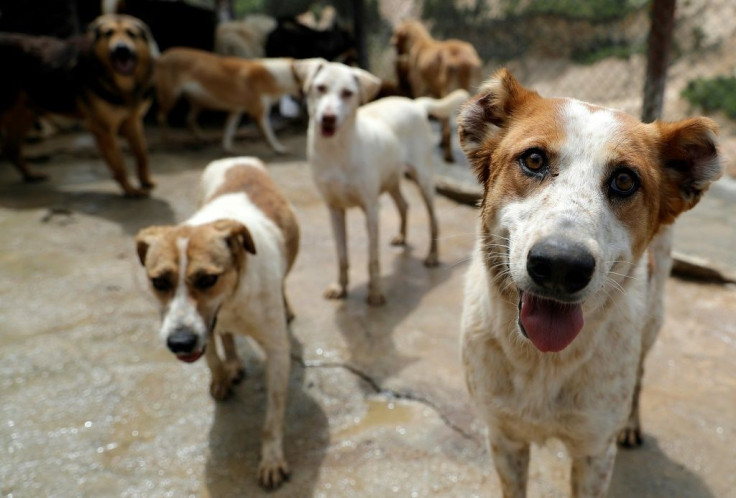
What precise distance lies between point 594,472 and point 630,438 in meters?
0.89

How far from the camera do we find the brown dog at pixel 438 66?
721 cm

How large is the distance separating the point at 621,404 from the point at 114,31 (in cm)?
604

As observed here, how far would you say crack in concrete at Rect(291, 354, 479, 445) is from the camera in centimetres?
283

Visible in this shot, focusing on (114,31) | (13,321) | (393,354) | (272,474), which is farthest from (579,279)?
(114,31)

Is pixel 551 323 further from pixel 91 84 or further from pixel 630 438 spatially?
pixel 91 84

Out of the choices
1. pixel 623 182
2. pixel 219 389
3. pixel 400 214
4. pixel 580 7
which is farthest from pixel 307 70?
pixel 580 7

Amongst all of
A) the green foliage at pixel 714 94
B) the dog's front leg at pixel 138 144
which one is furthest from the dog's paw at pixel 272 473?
the green foliage at pixel 714 94

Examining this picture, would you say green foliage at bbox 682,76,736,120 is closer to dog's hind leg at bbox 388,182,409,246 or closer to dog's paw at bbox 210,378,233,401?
dog's hind leg at bbox 388,182,409,246

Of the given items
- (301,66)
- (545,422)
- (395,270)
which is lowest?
(395,270)

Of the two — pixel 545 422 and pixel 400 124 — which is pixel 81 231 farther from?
pixel 545 422

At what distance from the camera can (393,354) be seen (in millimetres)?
3490

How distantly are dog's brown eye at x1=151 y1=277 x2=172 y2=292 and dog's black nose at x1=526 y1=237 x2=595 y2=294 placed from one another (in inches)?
65.2

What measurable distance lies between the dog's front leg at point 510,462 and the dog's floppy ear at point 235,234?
138cm

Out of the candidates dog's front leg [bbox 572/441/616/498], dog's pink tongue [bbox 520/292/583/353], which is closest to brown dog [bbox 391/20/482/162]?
dog's front leg [bbox 572/441/616/498]
